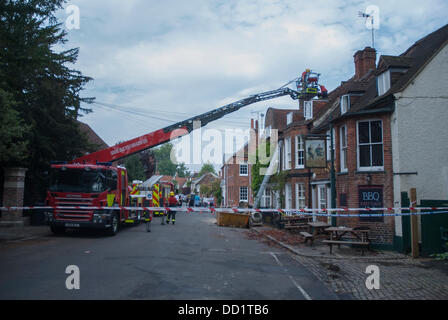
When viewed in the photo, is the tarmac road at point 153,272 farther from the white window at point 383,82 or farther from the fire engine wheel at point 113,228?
the white window at point 383,82

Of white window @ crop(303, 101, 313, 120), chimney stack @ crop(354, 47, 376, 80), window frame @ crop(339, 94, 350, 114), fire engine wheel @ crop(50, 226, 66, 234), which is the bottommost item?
fire engine wheel @ crop(50, 226, 66, 234)

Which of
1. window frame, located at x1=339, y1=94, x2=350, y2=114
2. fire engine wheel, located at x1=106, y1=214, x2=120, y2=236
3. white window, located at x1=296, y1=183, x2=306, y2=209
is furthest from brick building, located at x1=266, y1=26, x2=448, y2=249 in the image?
fire engine wheel, located at x1=106, y1=214, x2=120, y2=236

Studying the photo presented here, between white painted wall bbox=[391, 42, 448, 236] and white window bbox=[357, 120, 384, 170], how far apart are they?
2.50ft

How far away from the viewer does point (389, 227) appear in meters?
12.9

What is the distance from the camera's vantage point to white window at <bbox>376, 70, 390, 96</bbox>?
47.3 feet

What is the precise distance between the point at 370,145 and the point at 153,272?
1006cm

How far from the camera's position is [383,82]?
14734 mm

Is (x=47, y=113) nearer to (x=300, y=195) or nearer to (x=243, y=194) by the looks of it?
(x=300, y=195)

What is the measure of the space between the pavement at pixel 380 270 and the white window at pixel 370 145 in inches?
135

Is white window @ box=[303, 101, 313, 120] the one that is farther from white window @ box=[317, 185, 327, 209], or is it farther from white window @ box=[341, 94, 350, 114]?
white window @ box=[341, 94, 350, 114]

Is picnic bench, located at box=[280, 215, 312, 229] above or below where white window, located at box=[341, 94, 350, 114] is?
below

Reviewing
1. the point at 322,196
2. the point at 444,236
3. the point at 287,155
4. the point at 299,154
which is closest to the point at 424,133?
the point at 444,236

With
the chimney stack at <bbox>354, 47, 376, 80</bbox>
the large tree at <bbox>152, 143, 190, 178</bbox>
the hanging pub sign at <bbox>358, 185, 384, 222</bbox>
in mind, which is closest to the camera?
the hanging pub sign at <bbox>358, 185, 384, 222</bbox>

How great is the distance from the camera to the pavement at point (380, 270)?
22.3 ft
